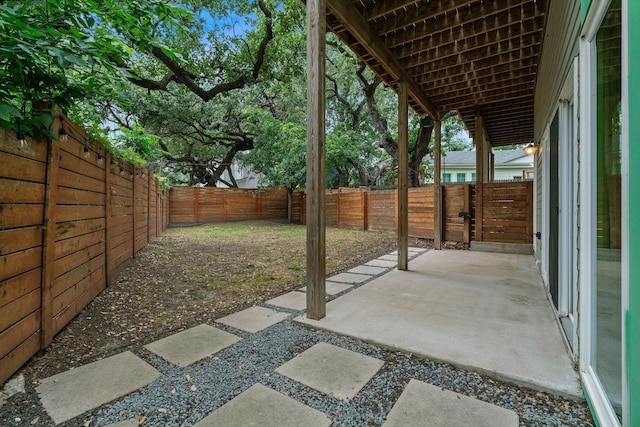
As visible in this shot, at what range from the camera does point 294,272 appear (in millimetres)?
4398

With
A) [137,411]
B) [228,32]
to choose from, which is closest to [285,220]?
[228,32]

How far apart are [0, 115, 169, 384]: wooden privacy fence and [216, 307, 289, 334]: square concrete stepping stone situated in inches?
46.6

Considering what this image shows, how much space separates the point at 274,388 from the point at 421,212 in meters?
6.42

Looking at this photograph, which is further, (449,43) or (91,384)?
(449,43)

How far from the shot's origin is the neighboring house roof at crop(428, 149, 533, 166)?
58.2ft

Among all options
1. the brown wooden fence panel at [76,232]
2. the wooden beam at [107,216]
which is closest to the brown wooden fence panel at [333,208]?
the wooden beam at [107,216]

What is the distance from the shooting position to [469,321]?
8.04ft

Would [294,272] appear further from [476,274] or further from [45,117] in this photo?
[45,117]

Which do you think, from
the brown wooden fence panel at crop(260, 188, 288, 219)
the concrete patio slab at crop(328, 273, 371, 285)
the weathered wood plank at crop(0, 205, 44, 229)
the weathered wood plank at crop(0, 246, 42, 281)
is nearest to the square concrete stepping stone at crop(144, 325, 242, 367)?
the weathered wood plank at crop(0, 246, 42, 281)

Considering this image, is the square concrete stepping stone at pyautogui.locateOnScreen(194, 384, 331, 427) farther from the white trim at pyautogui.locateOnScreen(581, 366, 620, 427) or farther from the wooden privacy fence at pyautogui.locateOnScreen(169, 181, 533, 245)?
the wooden privacy fence at pyautogui.locateOnScreen(169, 181, 533, 245)

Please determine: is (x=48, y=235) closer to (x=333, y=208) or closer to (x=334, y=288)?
(x=334, y=288)

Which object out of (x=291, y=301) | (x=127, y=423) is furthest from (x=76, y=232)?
(x=291, y=301)

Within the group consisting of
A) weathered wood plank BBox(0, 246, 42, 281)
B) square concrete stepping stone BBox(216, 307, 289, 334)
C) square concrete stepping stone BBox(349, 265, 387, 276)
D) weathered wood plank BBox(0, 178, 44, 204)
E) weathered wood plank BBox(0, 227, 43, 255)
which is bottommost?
square concrete stepping stone BBox(216, 307, 289, 334)

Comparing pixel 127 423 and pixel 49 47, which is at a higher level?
pixel 49 47
